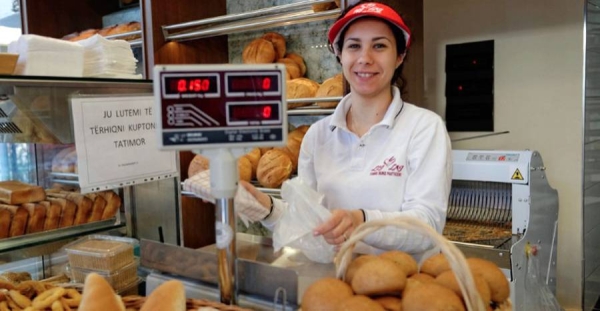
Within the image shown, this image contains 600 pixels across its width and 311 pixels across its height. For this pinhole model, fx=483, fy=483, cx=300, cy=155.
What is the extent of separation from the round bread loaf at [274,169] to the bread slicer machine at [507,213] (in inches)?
34.3

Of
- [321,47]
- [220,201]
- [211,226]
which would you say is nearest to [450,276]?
[220,201]

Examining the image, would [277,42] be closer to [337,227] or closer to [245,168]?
[245,168]

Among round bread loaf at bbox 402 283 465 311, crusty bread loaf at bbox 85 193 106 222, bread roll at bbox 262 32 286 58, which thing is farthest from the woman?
bread roll at bbox 262 32 286 58

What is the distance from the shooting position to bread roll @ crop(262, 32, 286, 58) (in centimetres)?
279

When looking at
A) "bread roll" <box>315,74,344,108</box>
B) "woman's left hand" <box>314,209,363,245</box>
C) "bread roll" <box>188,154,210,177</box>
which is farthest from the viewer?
"bread roll" <box>188,154,210,177</box>

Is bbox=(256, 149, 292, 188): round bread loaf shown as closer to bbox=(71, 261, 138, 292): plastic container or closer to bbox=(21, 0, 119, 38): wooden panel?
bbox=(71, 261, 138, 292): plastic container

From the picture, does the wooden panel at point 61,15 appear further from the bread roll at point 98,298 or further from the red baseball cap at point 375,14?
the bread roll at point 98,298

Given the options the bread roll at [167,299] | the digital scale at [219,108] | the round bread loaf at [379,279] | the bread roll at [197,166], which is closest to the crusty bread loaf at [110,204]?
the bread roll at [167,299]

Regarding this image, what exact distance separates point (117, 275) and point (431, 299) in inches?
30.4

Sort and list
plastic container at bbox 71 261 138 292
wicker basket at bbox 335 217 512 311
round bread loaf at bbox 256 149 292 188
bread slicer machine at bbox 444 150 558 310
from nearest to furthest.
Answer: wicker basket at bbox 335 217 512 311 < plastic container at bbox 71 261 138 292 < bread slicer machine at bbox 444 150 558 310 < round bread loaf at bbox 256 149 292 188

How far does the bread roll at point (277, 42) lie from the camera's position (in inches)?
110

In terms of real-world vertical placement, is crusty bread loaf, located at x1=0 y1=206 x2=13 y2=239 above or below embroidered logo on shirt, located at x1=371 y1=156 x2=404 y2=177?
below

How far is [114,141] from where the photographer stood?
45.4 inches

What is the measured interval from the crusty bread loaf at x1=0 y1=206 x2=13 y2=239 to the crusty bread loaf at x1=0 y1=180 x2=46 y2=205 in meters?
0.04
